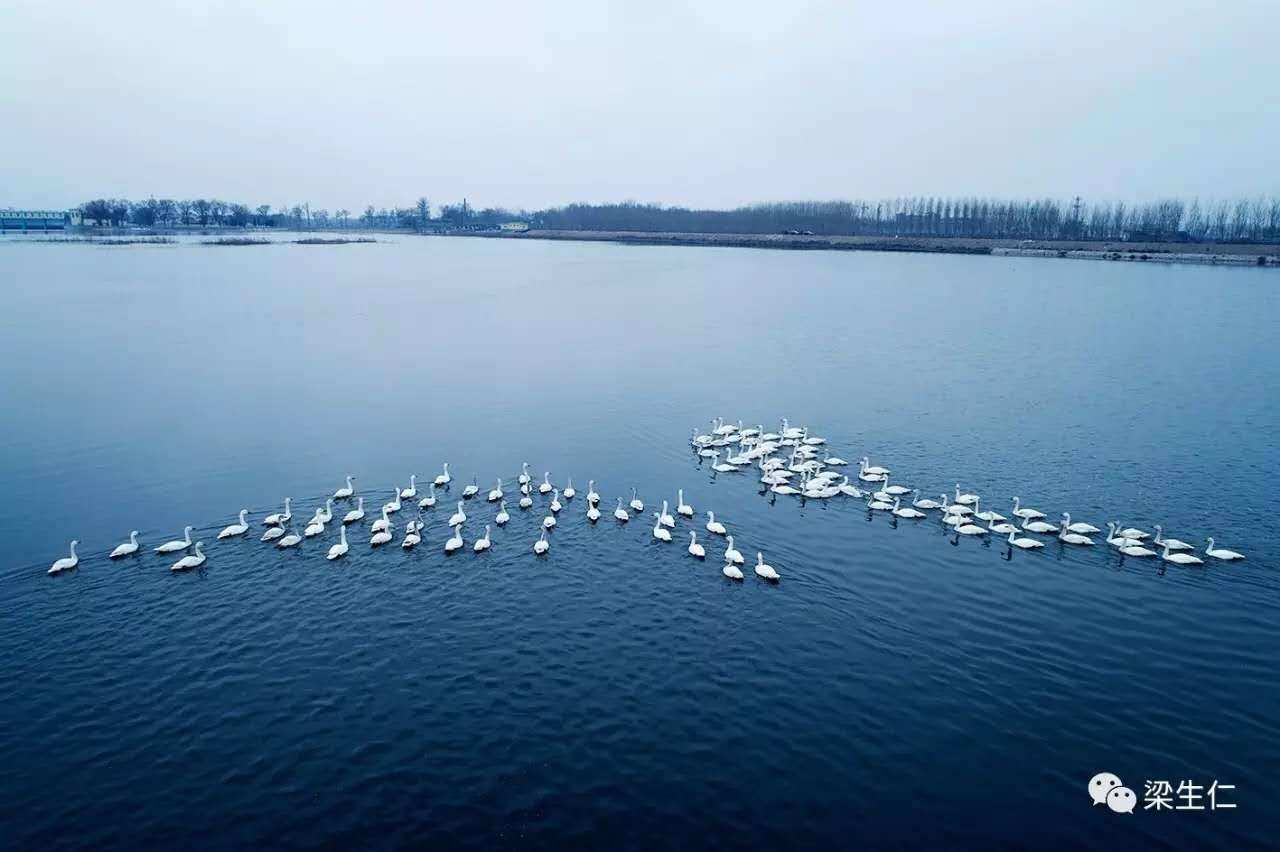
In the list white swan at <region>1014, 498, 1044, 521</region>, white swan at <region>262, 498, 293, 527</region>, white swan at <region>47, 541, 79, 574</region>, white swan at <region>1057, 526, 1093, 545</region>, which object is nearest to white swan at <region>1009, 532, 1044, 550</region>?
white swan at <region>1057, 526, 1093, 545</region>

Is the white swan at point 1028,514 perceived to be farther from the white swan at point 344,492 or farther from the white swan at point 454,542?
the white swan at point 344,492

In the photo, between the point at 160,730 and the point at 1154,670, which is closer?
the point at 160,730

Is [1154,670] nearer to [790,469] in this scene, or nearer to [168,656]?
[790,469]

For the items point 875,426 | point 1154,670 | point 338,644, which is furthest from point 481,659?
point 875,426

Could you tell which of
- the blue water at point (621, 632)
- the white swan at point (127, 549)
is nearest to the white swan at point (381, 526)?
the blue water at point (621, 632)

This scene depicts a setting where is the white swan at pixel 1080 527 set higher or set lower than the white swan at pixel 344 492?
lower

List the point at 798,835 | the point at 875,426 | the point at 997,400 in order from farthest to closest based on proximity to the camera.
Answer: the point at 997,400, the point at 875,426, the point at 798,835

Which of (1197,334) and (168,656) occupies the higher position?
(1197,334)

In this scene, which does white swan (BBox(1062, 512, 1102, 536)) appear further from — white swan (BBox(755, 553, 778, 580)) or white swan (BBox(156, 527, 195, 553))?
white swan (BBox(156, 527, 195, 553))

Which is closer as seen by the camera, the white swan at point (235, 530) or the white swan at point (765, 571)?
the white swan at point (765, 571)
